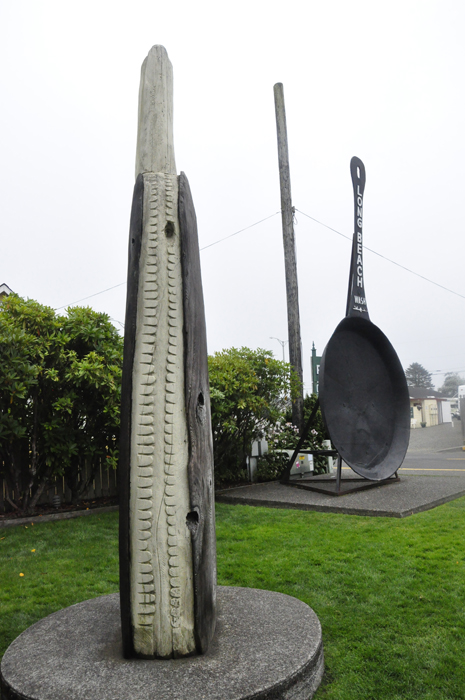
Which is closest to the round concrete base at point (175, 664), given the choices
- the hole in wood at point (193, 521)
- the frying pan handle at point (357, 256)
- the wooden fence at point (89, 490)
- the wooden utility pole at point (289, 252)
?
the hole in wood at point (193, 521)

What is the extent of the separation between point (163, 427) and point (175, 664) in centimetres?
99

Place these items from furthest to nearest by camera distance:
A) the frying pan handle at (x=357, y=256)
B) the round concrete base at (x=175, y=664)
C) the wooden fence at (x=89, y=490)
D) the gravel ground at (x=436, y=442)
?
the gravel ground at (x=436, y=442) → the frying pan handle at (x=357, y=256) → the wooden fence at (x=89, y=490) → the round concrete base at (x=175, y=664)

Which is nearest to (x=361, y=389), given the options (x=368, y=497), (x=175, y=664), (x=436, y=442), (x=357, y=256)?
(x=368, y=497)

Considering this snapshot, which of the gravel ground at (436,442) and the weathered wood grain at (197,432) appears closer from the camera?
the weathered wood grain at (197,432)

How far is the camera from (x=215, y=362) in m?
8.08

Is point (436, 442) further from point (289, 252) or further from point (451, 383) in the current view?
point (451, 383)

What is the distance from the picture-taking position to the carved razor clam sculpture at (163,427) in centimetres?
225

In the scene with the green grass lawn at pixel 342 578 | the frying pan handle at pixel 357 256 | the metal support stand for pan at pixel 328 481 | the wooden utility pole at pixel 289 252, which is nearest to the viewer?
the green grass lawn at pixel 342 578

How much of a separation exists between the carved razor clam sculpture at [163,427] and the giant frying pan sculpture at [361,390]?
445 centimetres

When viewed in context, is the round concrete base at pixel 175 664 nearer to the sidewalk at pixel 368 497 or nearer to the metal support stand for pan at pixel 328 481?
the sidewalk at pixel 368 497

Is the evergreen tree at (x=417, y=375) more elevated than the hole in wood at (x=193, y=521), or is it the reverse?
the evergreen tree at (x=417, y=375)

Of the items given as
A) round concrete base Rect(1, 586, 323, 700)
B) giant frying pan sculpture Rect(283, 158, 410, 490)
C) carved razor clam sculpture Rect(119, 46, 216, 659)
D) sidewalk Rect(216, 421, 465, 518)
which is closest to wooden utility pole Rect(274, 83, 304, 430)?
giant frying pan sculpture Rect(283, 158, 410, 490)

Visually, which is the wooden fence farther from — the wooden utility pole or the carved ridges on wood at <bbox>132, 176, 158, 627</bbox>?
the carved ridges on wood at <bbox>132, 176, 158, 627</bbox>

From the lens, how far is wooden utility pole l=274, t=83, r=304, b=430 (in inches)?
384
